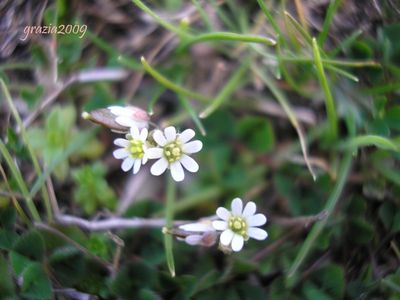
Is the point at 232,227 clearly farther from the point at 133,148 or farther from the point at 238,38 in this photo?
the point at 238,38

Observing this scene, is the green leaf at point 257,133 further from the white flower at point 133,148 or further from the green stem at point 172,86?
the white flower at point 133,148

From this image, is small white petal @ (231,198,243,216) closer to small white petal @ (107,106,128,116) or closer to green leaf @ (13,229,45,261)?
small white petal @ (107,106,128,116)

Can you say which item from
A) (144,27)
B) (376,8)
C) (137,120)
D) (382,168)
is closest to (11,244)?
(137,120)

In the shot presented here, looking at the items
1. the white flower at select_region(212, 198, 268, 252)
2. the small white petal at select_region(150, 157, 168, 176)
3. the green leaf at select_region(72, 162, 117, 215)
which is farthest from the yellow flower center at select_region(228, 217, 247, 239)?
the green leaf at select_region(72, 162, 117, 215)

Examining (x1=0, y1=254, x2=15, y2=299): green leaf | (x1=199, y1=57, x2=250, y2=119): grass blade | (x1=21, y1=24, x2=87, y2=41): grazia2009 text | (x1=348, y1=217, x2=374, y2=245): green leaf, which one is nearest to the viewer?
(x1=0, y1=254, x2=15, y2=299): green leaf

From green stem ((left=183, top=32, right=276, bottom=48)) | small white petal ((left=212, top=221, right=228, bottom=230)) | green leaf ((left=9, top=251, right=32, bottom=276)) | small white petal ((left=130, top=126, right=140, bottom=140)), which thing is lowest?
green leaf ((left=9, top=251, right=32, bottom=276))

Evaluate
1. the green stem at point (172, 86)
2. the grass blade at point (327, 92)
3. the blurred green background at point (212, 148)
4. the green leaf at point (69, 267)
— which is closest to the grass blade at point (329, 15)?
the blurred green background at point (212, 148)

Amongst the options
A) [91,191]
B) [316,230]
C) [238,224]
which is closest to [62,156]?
[91,191]
